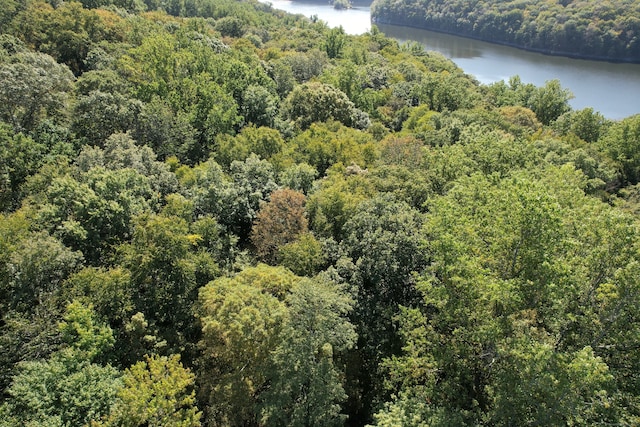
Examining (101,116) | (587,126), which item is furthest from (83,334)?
(587,126)

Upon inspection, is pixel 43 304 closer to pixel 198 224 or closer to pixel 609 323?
pixel 198 224

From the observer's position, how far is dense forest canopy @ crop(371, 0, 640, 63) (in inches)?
4070

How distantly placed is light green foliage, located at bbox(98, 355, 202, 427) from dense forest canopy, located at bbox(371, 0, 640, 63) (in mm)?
125056

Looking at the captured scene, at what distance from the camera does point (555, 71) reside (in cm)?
9900

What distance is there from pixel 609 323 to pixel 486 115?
1444 inches

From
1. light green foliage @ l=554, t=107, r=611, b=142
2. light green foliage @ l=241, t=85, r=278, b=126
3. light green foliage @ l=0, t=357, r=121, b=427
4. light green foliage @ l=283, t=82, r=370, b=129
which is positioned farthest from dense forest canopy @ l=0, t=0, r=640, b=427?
light green foliage @ l=554, t=107, r=611, b=142

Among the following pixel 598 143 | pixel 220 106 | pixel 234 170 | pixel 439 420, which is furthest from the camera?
pixel 598 143

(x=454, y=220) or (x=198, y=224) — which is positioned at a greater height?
(x=454, y=220)

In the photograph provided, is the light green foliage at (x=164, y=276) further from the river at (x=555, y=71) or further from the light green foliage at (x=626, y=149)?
the river at (x=555, y=71)

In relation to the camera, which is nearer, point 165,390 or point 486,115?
point 165,390

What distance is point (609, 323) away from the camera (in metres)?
16.1

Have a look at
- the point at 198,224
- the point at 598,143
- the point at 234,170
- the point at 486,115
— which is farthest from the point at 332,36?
the point at 198,224

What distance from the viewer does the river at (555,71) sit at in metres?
80.7

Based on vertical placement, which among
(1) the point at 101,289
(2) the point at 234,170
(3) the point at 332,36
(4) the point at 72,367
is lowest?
(4) the point at 72,367
